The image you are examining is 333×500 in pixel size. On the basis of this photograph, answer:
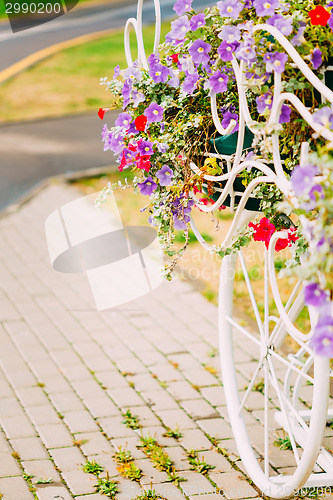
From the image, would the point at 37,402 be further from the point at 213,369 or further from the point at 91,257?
the point at 91,257

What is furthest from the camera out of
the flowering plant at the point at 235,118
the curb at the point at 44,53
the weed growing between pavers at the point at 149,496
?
the curb at the point at 44,53

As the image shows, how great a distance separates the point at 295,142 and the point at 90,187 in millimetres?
5409

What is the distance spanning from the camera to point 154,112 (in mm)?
2244

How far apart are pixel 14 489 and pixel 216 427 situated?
2.99ft

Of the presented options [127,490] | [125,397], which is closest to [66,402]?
[125,397]

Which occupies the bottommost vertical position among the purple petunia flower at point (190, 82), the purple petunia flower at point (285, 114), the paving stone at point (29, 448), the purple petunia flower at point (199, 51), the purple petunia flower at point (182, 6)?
the paving stone at point (29, 448)

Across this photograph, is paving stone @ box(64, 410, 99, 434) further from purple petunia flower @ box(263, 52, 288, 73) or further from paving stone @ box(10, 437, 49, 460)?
purple petunia flower @ box(263, 52, 288, 73)

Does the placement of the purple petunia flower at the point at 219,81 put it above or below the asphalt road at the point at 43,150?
above

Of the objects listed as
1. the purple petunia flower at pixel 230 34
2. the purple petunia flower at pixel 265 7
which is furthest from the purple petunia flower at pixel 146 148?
the purple petunia flower at pixel 265 7

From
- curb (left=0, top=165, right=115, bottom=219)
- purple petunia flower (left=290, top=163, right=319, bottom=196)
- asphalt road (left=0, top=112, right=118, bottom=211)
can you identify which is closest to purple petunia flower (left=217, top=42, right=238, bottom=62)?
purple petunia flower (left=290, top=163, right=319, bottom=196)

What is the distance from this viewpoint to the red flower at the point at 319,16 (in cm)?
180

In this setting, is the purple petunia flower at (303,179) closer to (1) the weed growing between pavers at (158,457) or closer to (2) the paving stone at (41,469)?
(1) the weed growing between pavers at (158,457)

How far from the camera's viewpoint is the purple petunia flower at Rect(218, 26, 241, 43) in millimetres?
1895

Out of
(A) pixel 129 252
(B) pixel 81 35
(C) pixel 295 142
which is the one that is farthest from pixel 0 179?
(B) pixel 81 35
